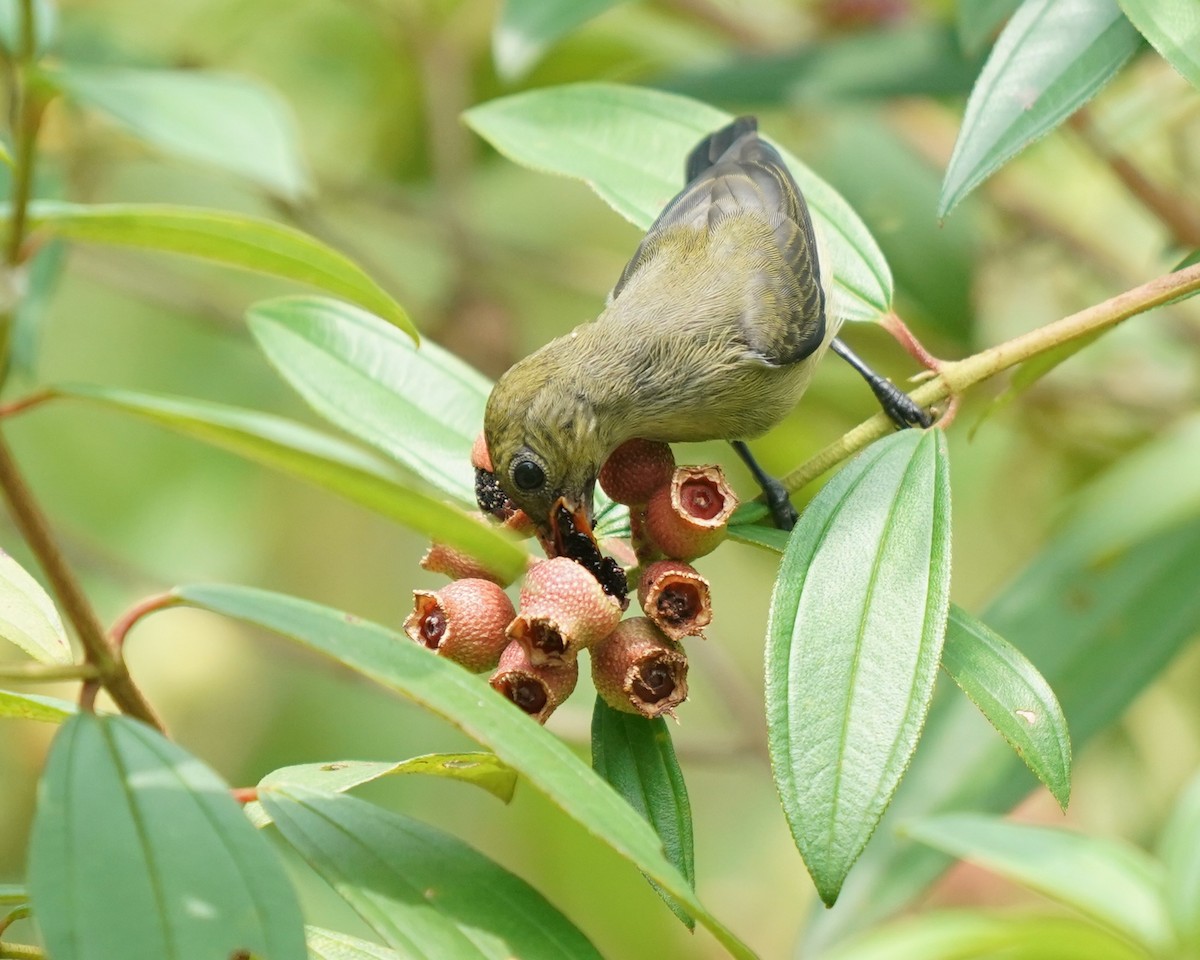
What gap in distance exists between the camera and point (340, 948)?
150 centimetres

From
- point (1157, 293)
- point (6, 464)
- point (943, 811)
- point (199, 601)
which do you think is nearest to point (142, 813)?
point (199, 601)

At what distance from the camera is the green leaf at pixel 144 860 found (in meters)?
1.14

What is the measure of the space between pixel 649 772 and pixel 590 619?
0.76ft

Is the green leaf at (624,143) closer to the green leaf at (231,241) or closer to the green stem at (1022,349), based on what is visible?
the green stem at (1022,349)

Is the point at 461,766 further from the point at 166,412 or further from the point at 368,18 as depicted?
the point at 368,18

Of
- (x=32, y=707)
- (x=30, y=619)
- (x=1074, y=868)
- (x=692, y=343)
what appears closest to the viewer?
(x=1074, y=868)

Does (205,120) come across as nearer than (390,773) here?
No

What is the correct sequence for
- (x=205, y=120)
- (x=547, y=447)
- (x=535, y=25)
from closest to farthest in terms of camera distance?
(x=205, y=120) → (x=547, y=447) → (x=535, y=25)

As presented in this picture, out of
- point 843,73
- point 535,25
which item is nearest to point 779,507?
point 535,25

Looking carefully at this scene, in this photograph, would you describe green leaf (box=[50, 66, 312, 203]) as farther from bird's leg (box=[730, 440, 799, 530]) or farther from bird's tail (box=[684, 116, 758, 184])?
bird's tail (box=[684, 116, 758, 184])

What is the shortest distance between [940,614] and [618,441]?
1007 millimetres

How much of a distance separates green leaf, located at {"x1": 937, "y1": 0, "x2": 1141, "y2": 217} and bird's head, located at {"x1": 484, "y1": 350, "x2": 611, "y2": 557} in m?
0.69

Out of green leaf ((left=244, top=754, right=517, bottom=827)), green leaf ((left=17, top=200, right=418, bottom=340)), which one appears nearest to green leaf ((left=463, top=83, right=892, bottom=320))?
green leaf ((left=17, top=200, right=418, bottom=340))

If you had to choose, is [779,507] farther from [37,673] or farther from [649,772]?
[37,673]
